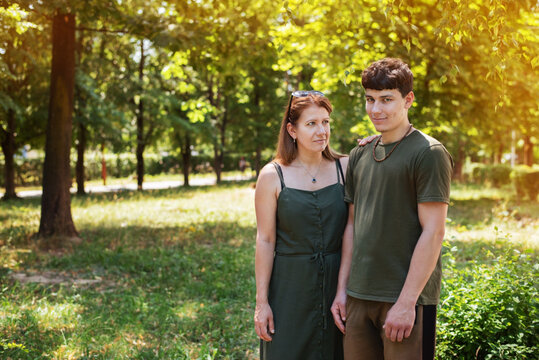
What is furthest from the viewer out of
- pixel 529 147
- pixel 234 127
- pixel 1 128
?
pixel 234 127

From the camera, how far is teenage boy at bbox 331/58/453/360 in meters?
2.42

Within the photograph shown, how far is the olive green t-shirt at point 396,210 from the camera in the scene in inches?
94.6

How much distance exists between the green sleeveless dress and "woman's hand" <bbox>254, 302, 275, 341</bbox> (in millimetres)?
69

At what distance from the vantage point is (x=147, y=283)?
7641 mm

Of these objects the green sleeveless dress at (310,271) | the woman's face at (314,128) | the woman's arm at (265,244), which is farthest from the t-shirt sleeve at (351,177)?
the woman's arm at (265,244)

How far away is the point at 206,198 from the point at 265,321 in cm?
1693

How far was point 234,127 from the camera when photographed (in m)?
33.7

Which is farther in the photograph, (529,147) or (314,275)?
(529,147)

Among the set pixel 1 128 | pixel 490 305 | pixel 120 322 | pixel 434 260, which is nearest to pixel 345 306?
pixel 434 260

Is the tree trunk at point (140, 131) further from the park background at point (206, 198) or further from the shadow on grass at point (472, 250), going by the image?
the shadow on grass at point (472, 250)

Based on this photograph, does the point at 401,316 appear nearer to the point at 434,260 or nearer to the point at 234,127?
the point at 434,260

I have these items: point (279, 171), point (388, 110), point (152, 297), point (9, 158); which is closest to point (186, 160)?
point (9, 158)

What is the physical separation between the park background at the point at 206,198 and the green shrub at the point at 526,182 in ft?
0.17

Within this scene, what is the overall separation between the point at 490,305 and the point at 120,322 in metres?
4.00
